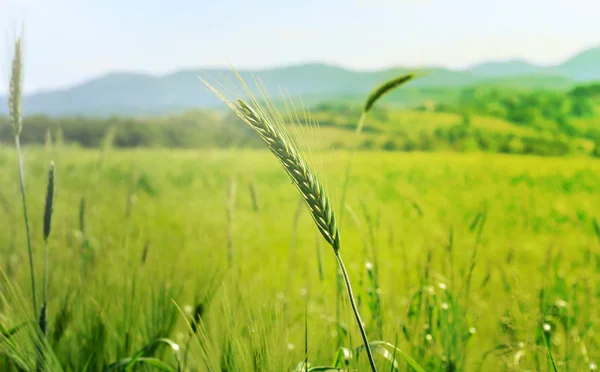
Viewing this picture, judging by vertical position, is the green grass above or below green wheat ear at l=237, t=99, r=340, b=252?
below

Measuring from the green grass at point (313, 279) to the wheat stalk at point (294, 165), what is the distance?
0.03 meters

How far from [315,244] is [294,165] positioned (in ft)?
2.15

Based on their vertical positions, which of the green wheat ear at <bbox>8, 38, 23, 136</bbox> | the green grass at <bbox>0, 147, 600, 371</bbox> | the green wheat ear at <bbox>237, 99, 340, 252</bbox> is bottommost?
the green grass at <bbox>0, 147, 600, 371</bbox>

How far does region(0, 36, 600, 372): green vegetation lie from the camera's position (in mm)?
717

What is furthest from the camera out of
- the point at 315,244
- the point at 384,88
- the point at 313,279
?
the point at 313,279

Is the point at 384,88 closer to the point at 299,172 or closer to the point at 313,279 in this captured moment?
the point at 299,172

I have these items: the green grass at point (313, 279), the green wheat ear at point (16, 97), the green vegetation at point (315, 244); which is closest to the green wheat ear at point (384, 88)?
the green vegetation at point (315, 244)

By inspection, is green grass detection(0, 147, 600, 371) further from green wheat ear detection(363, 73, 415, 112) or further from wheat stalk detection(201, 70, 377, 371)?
green wheat ear detection(363, 73, 415, 112)

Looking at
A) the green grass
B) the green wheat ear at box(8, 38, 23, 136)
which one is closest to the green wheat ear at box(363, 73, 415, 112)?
the green grass

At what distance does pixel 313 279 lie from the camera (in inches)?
87.7

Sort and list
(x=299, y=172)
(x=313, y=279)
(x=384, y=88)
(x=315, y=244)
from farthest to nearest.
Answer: (x=313, y=279)
(x=315, y=244)
(x=384, y=88)
(x=299, y=172)

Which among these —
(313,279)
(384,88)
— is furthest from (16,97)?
(313,279)

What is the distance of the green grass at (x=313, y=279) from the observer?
0.78 metres

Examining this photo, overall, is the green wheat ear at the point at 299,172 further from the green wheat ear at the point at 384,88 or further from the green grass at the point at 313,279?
the green wheat ear at the point at 384,88
